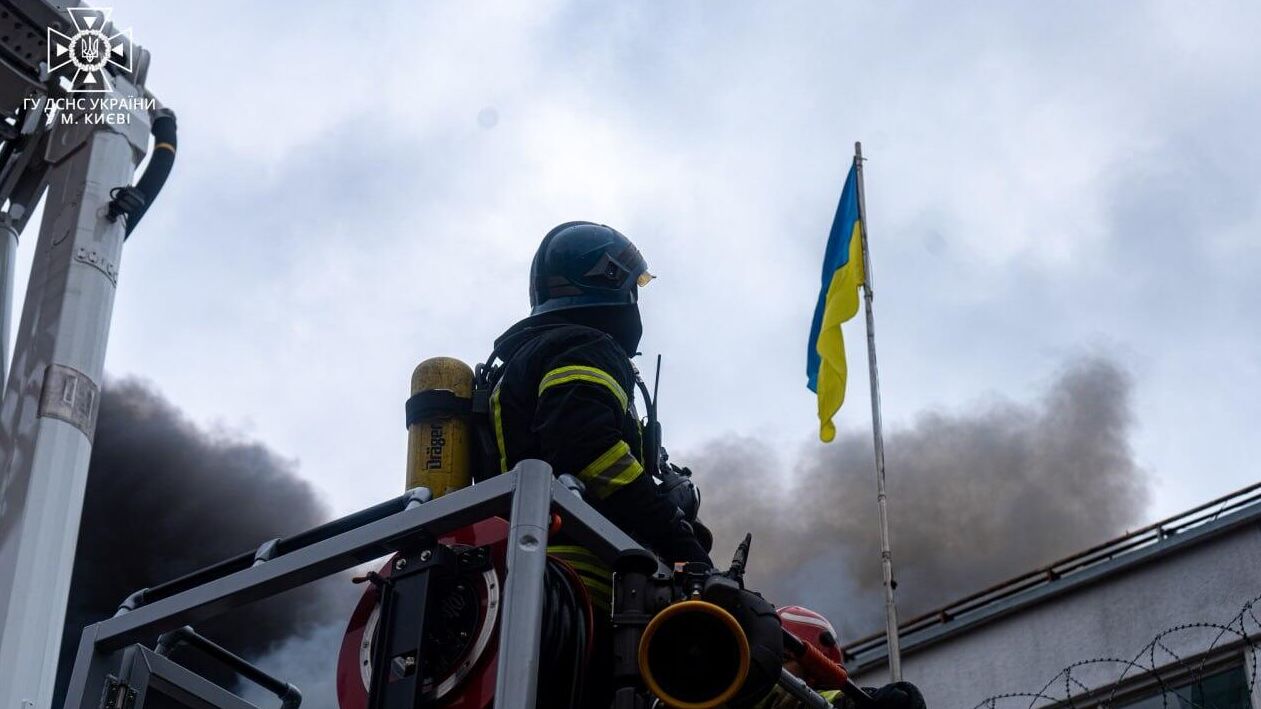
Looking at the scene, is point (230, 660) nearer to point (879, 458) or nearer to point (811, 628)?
point (811, 628)

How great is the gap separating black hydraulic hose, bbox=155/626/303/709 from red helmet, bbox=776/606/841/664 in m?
2.15

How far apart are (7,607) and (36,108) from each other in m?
3.29

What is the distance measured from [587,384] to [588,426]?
0.18 metres

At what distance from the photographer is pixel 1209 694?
520 inches

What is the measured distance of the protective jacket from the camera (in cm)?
497

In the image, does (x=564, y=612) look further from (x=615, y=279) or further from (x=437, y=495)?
(x=615, y=279)

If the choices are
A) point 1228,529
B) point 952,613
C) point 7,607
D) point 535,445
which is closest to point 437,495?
point 535,445

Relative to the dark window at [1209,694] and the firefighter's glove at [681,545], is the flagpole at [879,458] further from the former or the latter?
the firefighter's glove at [681,545]

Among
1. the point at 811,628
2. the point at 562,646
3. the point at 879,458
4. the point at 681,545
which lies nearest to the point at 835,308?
the point at 879,458

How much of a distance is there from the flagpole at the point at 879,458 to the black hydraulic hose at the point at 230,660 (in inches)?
282

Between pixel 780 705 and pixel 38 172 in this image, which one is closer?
pixel 780 705

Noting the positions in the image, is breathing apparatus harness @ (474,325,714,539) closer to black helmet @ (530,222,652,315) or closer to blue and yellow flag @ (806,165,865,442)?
black helmet @ (530,222,652,315)

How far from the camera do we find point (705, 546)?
563 centimetres

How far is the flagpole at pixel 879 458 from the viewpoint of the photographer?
1270cm
